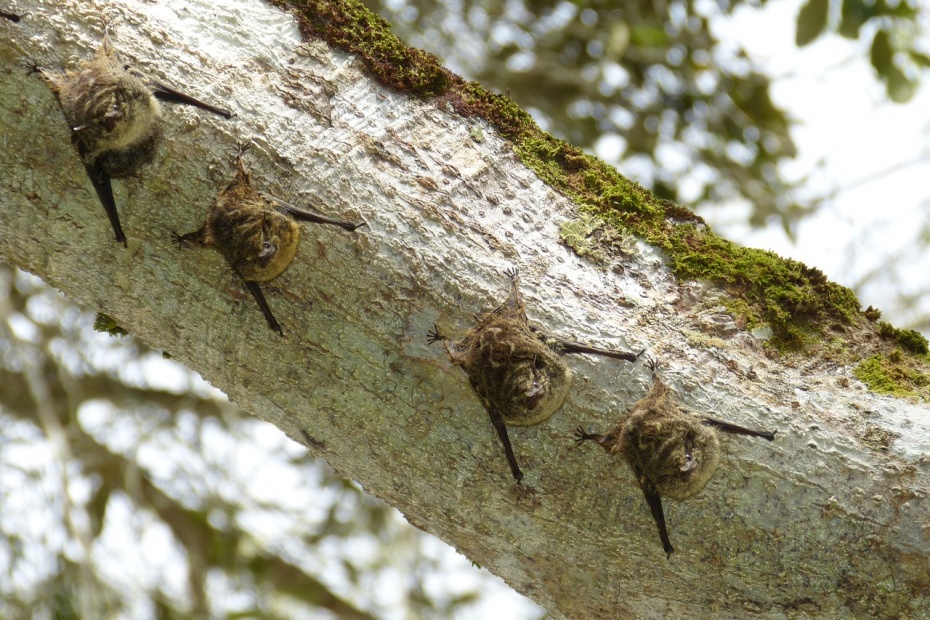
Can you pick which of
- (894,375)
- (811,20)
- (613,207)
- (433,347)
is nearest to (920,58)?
(811,20)

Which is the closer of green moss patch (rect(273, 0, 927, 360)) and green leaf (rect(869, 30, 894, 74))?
green moss patch (rect(273, 0, 927, 360))

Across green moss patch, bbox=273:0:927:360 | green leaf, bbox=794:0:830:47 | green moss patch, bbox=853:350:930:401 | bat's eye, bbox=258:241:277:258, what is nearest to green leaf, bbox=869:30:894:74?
green leaf, bbox=794:0:830:47

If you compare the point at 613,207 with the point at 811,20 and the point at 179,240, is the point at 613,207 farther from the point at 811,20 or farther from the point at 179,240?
the point at 811,20

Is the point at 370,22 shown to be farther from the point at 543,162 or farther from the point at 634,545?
the point at 634,545

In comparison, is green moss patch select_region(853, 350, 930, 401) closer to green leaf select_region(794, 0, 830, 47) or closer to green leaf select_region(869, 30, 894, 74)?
green leaf select_region(794, 0, 830, 47)

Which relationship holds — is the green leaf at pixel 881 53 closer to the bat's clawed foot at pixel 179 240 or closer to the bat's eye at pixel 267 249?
the bat's eye at pixel 267 249

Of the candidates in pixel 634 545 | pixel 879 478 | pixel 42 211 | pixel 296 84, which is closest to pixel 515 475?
pixel 634 545
